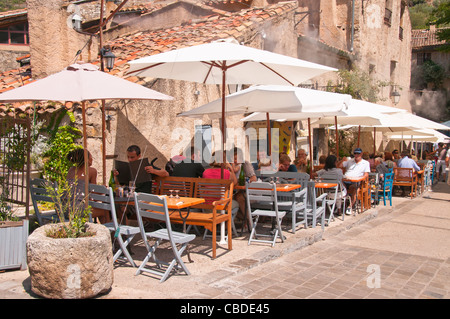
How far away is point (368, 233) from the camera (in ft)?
24.6

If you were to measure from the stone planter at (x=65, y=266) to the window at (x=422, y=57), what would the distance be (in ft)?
127

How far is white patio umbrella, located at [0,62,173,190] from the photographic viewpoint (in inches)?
184

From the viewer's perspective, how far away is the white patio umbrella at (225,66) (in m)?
5.66

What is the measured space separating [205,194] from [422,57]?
→ 3676 centimetres

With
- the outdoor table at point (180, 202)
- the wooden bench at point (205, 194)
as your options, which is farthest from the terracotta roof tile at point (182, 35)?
the outdoor table at point (180, 202)

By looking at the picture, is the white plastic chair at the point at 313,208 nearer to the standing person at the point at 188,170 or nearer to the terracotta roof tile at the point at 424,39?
the standing person at the point at 188,170

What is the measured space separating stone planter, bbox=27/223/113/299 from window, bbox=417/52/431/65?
38.7 m

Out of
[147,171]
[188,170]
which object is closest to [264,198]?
[188,170]

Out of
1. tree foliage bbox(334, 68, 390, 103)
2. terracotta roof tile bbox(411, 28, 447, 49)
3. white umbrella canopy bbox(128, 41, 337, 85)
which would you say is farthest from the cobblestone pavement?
terracotta roof tile bbox(411, 28, 447, 49)

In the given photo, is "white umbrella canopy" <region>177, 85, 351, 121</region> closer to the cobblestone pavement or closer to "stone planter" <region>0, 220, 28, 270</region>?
the cobblestone pavement

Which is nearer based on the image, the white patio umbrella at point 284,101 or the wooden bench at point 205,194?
the wooden bench at point 205,194

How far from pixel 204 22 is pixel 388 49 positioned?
1469 cm
